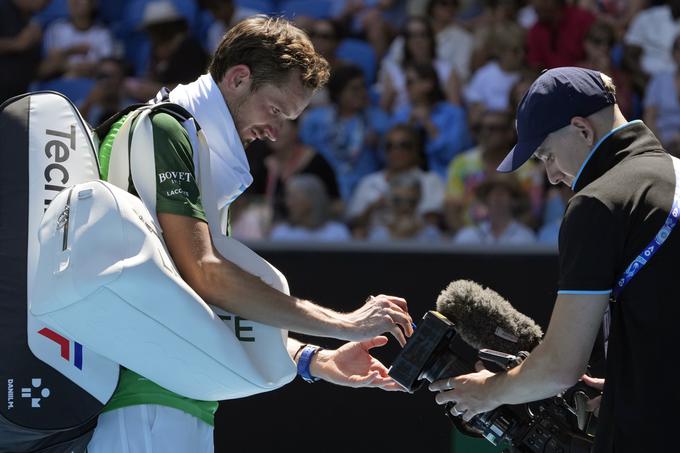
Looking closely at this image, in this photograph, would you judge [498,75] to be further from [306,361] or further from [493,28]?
[306,361]

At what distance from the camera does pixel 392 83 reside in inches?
328

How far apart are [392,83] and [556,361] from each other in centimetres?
595

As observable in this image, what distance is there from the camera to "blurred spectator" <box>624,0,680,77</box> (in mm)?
7555

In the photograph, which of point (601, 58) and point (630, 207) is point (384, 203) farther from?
point (630, 207)

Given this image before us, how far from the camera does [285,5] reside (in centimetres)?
912

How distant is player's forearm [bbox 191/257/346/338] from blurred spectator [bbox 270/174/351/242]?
3.98 metres

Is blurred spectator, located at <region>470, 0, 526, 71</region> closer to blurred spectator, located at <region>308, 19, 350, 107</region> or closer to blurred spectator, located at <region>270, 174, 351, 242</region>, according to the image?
blurred spectator, located at <region>308, 19, 350, 107</region>

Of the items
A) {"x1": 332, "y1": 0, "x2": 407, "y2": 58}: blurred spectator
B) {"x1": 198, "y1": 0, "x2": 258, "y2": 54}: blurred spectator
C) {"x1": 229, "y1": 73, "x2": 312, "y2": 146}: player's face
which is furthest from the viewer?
{"x1": 198, "y1": 0, "x2": 258, "y2": 54}: blurred spectator

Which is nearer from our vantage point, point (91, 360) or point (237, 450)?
point (91, 360)

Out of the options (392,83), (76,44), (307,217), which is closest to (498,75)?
(392,83)

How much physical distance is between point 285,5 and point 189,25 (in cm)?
86

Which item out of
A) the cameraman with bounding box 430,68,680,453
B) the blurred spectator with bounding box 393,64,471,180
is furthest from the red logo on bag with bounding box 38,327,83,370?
the blurred spectator with bounding box 393,64,471,180

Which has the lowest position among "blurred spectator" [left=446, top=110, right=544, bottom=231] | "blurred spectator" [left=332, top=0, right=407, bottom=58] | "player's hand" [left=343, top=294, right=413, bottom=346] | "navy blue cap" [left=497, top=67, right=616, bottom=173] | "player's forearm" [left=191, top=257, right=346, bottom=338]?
"blurred spectator" [left=446, top=110, right=544, bottom=231]

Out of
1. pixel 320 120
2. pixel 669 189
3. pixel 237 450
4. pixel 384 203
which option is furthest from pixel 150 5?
pixel 669 189
